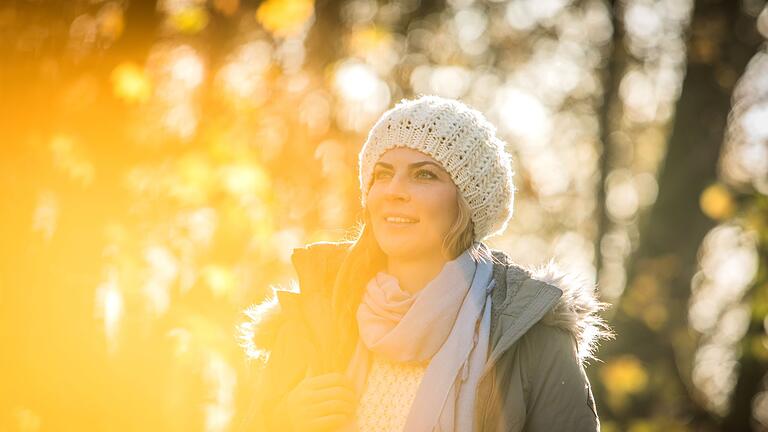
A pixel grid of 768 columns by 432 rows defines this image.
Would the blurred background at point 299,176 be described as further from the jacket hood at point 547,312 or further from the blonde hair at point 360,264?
the blonde hair at point 360,264

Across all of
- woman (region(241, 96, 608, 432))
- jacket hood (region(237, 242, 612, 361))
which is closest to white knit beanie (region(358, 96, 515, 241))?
woman (region(241, 96, 608, 432))

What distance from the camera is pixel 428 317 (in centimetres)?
285

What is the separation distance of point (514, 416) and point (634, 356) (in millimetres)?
A: 5861

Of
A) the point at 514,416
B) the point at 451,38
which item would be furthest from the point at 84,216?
the point at 451,38

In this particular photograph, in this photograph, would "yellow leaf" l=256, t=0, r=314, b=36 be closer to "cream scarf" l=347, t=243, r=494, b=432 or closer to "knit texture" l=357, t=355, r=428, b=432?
"cream scarf" l=347, t=243, r=494, b=432

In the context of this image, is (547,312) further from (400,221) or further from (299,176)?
(299,176)

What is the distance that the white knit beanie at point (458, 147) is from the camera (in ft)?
9.71

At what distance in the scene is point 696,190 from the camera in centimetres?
789

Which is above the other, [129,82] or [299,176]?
[299,176]

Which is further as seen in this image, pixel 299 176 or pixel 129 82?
pixel 299 176

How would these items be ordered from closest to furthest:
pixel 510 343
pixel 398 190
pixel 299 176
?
pixel 510 343
pixel 398 190
pixel 299 176

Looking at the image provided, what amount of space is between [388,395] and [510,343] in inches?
19.4

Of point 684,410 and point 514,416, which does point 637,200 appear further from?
point 514,416

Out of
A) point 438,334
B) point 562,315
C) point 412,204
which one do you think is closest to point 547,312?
point 562,315
